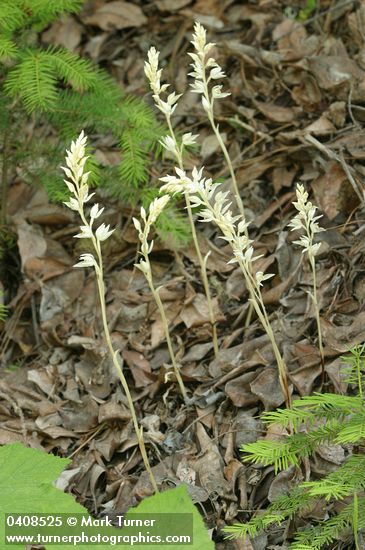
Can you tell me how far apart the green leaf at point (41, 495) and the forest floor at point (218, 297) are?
54cm

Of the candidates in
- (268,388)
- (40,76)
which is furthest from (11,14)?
(268,388)

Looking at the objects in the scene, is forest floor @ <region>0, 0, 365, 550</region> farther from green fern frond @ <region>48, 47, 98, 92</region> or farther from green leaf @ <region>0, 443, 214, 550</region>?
green fern frond @ <region>48, 47, 98, 92</region>

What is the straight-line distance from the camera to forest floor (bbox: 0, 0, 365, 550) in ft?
9.37

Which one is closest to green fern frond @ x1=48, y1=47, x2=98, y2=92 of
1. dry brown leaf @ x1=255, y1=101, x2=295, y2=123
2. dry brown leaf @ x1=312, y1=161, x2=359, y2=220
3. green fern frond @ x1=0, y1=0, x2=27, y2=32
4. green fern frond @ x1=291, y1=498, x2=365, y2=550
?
green fern frond @ x1=0, y1=0, x2=27, y2=32

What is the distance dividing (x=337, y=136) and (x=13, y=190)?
190 cm

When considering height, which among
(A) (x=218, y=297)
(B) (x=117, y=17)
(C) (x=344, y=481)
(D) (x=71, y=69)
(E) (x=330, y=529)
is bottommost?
(A) (x=218, y=297)

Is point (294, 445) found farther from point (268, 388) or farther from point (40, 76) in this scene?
point (40, 76)

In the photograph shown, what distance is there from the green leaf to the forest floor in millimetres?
538

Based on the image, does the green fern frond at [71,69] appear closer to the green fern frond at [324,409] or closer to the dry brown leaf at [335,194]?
the dry brown leaf at [335,194]

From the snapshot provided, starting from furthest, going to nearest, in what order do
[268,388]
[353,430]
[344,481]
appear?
[268,388] → [344,481] → [353,430]

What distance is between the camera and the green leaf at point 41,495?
1965mm

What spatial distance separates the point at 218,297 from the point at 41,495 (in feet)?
4.94

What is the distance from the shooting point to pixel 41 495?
2240mm

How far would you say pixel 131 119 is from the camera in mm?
3473
